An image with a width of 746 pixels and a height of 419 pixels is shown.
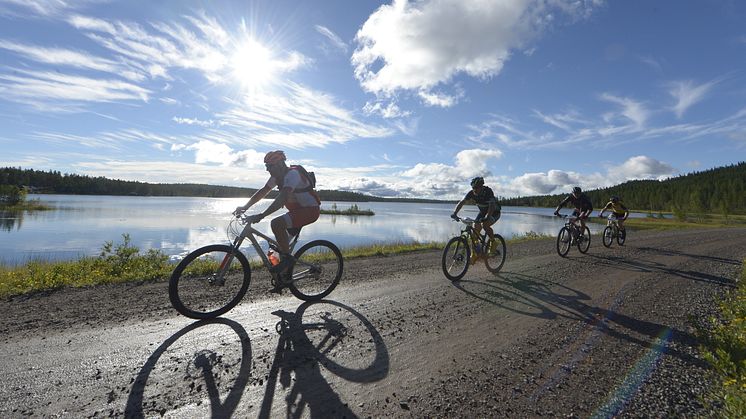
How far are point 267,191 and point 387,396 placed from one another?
4.03 meters

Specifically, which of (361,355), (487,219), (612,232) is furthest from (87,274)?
(612,232)

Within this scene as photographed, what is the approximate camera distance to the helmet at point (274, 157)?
19.2 ft

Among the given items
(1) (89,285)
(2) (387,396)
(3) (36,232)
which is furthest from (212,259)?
(3) (36,232)

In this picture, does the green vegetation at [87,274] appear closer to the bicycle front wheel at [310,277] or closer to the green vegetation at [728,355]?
the bicycle front wheel at [310,277]

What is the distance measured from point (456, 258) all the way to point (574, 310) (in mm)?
3111

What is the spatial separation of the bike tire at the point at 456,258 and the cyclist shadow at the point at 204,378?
213 inches

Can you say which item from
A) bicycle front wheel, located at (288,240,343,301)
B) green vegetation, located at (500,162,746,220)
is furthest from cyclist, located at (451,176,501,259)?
green vegetation, located at (500,162,746,220)

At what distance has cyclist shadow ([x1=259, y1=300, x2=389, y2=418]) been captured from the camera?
2.87 meters

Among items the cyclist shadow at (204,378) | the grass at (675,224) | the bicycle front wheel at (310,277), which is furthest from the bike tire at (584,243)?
the grass at (675,224)

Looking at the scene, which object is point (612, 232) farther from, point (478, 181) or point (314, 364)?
point (314, 364)

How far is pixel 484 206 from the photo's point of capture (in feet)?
31.2

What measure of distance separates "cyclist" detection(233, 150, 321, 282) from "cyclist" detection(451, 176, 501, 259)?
462cm

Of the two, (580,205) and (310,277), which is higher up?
(580,205)

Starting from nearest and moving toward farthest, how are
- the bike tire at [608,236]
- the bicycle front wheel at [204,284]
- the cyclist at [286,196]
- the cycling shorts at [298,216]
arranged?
the bicycle front wheel at [204,284]
the cyclist at [286,196]
the cycling shorts at [298,216]
the bike tire at [608,236]
